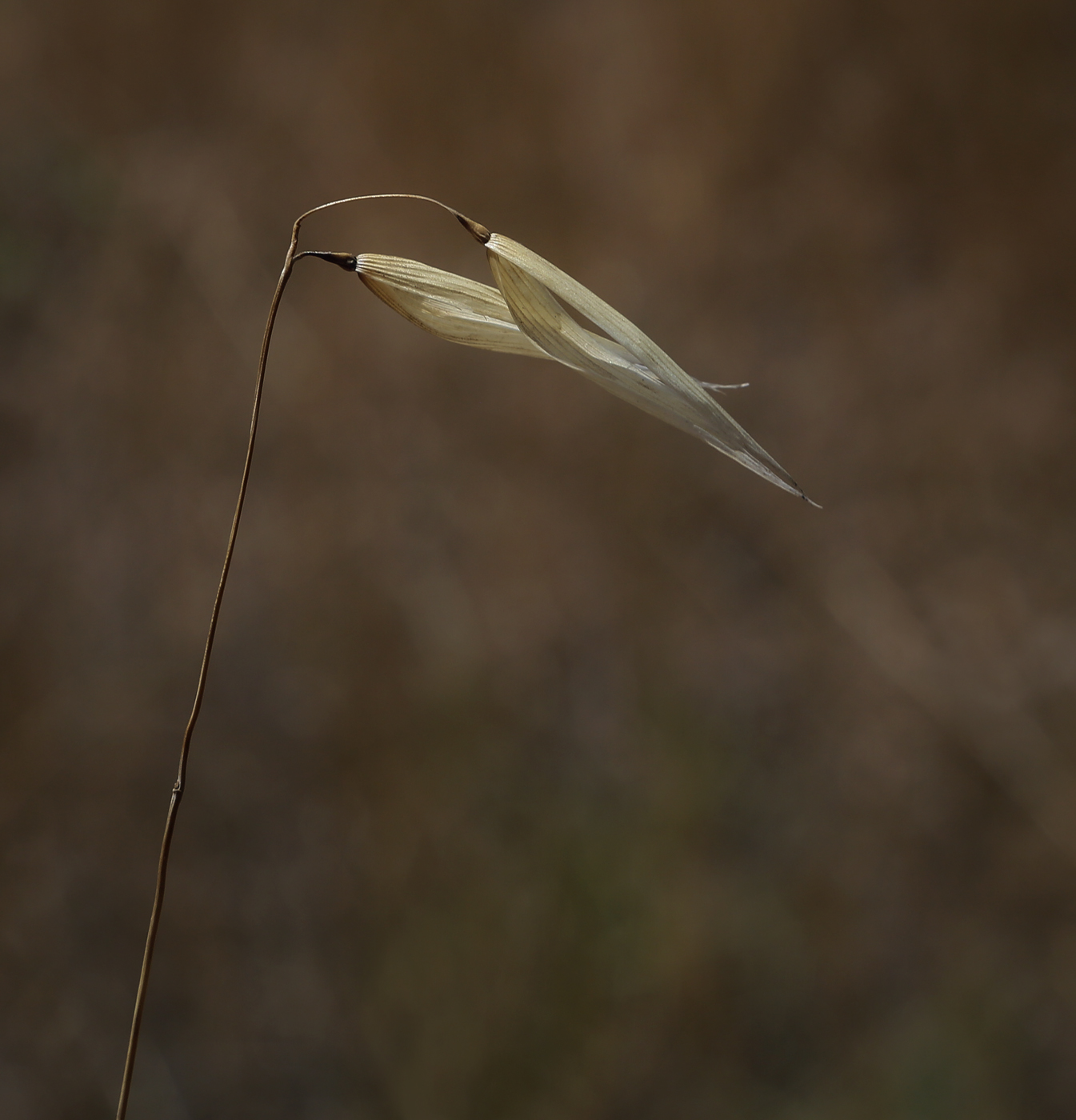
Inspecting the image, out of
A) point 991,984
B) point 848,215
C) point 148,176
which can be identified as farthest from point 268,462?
point 991,984

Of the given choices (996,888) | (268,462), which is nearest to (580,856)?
(996,888)

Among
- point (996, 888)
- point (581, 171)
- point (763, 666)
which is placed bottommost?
point (996, 888)

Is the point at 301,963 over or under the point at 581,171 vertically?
under

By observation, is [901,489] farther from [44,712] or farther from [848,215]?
[44,712]

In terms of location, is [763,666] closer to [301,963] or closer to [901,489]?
[901,489]

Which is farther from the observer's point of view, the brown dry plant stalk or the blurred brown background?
the blurred brown background

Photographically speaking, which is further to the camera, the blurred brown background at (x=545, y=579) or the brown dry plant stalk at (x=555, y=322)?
the blurred brown background at (x=545, y=579)

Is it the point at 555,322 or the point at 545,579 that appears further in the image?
the point at 545,579
